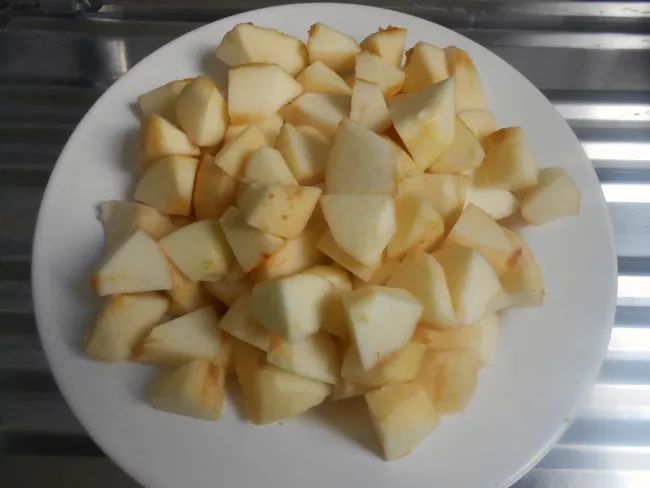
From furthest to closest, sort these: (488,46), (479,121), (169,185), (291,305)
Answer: (488,46), (479,121), (169,185), (291,305)

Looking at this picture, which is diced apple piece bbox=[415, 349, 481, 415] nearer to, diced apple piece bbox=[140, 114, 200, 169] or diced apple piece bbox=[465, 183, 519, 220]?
diced apple piece bbox=[465, 183, 519, 220]

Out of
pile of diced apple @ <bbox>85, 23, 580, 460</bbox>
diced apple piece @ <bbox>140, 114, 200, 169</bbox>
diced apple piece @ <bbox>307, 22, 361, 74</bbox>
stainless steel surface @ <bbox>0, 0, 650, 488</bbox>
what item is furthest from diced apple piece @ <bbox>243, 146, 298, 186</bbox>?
stainless steel surface @ <bbox>0, 0, 650, 488</bbox>

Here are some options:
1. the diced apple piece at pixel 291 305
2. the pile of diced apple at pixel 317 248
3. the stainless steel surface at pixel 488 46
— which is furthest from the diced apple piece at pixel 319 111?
the stainless steel surface at pixel 488 46

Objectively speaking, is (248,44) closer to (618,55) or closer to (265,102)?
(265,102)

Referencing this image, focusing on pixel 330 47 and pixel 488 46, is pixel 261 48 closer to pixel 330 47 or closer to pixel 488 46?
pixel 330 47

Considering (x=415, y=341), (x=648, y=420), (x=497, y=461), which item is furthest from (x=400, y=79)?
(x=648, y=420)

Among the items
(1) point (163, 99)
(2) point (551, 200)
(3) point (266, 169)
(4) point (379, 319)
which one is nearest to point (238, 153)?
(3) point (266, 169)
